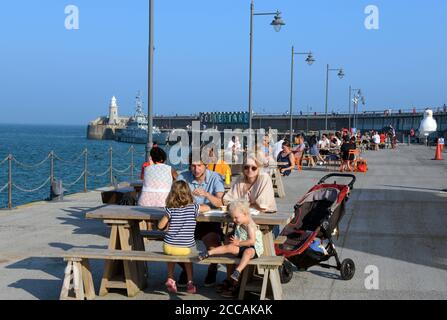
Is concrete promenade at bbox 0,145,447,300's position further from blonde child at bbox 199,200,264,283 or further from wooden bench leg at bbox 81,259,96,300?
blonde child at bbox 199,200,264,283

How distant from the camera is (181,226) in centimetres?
716

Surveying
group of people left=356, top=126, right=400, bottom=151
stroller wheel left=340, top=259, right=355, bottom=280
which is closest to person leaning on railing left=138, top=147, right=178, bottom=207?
stroller wheel left=340, top=259, right=355, bottom=280

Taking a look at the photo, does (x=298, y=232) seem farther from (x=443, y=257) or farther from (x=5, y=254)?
(x=5, y=254)

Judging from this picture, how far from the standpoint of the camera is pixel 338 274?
8500 millimetres

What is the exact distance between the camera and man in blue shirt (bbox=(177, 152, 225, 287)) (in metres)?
7.63

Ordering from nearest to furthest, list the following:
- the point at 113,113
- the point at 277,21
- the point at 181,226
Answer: the point at 181,226, the point at 277,21, the point at 113,113

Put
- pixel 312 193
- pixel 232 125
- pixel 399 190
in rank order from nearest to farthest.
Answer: pixel 312 193, pixel 399 190, pixel 232 125

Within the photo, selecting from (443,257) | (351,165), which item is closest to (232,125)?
(351,165)

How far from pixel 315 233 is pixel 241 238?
4.37 feet

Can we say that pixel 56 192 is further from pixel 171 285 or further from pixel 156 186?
pixel 171 285

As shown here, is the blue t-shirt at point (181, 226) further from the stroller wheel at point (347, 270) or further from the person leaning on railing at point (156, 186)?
the stroller wheel at point (347, 270)

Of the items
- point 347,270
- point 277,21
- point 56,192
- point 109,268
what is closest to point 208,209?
point 109,268

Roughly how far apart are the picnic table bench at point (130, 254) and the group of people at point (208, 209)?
142 millimetres
